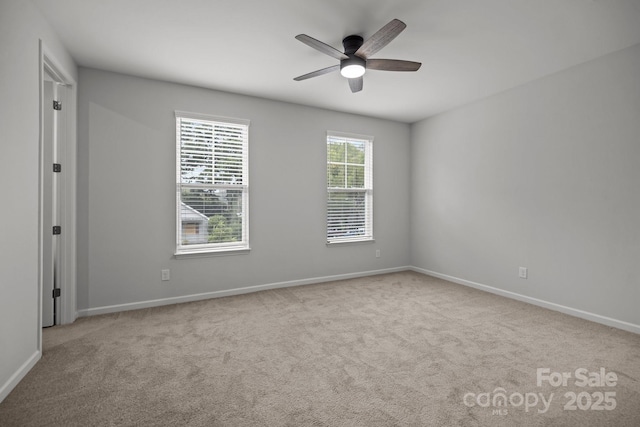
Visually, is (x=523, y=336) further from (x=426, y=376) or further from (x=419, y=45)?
(x=419, y=45)

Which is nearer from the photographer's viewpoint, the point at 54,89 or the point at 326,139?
the point at 54,89

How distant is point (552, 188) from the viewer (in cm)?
365

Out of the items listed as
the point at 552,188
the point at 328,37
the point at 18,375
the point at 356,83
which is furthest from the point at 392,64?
the point at 18,375

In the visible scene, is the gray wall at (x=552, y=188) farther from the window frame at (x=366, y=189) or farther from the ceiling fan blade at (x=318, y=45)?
the ceiling fan blade at (x=318, y=45)

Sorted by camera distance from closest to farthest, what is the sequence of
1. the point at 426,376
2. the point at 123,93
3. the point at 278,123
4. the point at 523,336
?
the point at 426,376
the point at 523,336
the point at 123,93
the point at 278,123

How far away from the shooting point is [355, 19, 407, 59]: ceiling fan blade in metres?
2.17

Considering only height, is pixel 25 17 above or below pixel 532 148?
above

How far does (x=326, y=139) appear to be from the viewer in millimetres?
4926

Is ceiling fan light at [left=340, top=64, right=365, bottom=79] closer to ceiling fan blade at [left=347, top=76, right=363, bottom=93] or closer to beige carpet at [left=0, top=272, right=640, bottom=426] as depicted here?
ceiling fan blade at [left=347, top=76, right=363, bottom=93]

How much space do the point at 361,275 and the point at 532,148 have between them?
9.83 feet

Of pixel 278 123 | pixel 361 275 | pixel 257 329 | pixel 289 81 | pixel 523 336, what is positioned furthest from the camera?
pixel 361 275

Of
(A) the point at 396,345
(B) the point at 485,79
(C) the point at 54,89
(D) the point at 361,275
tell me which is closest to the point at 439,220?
(D) the point at 361,275

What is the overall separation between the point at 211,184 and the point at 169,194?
1.69ft

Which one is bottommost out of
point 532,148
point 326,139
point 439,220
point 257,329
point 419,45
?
point 257,329
